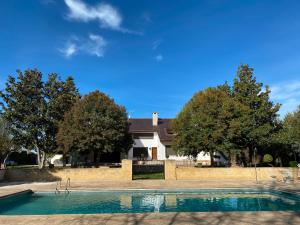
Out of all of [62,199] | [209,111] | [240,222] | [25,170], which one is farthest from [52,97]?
[240,222]

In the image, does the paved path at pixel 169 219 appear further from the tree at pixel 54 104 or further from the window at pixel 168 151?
the window at pixel 168 151

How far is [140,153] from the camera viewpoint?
4062 cm

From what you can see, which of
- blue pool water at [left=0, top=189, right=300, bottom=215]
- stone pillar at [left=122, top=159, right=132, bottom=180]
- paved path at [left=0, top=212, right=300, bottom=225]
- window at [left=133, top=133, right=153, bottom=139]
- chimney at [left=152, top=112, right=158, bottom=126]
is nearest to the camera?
paved path at [left=0, top=212, right=300, bottom=225]

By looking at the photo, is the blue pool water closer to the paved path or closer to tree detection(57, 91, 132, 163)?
the paved path

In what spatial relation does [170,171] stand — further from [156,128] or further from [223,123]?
[156,128]

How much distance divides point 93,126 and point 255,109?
17.4m

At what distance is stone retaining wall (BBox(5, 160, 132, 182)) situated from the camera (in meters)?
24.7

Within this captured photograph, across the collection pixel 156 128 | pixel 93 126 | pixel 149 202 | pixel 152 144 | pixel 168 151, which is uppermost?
pixel 156 128

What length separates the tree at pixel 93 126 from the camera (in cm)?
2464

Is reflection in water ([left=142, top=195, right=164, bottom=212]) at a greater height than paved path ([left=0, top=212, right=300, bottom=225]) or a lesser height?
lesser

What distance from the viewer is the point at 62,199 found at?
56.3 ft

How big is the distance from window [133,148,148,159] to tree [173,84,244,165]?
12.9 metres

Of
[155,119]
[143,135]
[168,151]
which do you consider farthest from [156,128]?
[168,151]

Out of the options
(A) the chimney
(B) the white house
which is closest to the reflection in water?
(B) the white house
